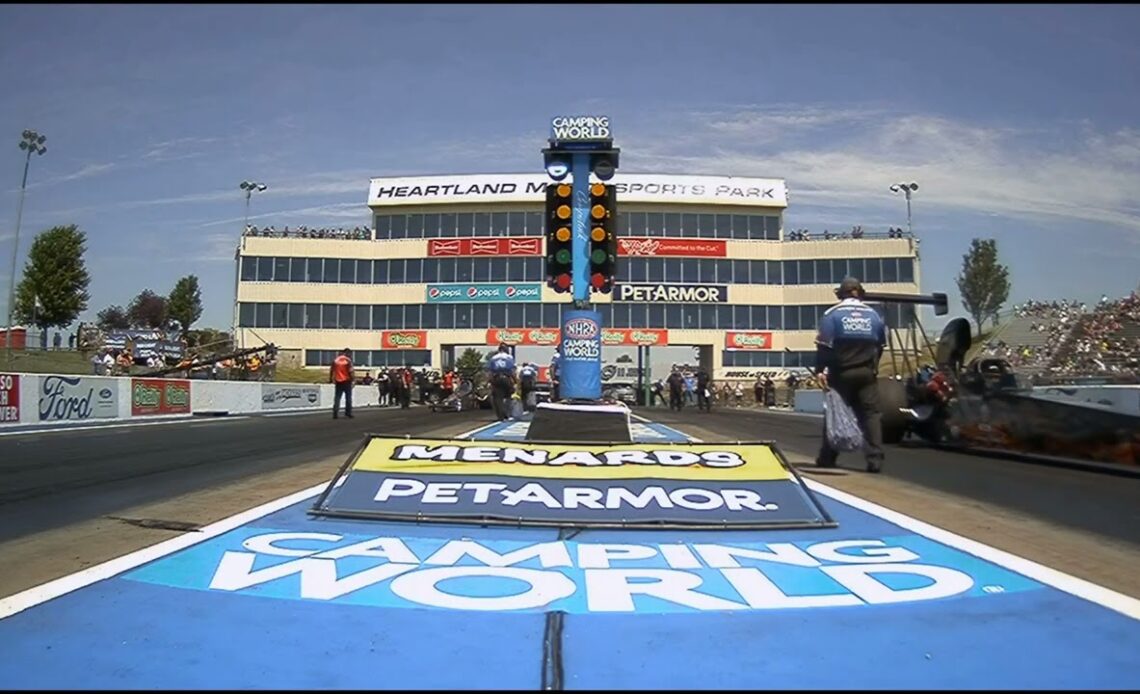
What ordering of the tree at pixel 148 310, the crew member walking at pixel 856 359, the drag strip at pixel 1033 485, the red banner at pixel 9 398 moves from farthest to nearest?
the tree at pixel 148 310
the red banner at pixel 9 398
the crew member walking at pixel 856 359
the drag strip at pixel 1033 485

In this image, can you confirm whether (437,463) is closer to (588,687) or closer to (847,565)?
(847,565)

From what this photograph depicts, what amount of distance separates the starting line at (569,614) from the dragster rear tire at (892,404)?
718 cm

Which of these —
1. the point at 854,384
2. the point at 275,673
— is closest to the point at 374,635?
the point at 275,673

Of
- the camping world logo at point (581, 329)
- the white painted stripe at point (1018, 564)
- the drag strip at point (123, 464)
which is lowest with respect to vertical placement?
the drag strip at point (123, 464)

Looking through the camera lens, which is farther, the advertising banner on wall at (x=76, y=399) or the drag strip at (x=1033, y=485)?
the advertising banner on wall at (x=76, y=399)

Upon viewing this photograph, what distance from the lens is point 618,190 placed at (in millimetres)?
56625

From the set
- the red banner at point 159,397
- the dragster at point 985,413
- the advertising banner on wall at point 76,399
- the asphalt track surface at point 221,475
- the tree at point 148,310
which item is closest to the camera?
the asphalt track surface at point 221,475

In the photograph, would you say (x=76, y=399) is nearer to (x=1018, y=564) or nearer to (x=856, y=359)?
(x=856, y=359)

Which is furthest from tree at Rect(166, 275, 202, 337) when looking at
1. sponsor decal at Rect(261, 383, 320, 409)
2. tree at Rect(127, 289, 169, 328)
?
sponsor decal at Rect(261, 383, 320, 409)

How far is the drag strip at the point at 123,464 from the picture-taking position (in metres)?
6.25

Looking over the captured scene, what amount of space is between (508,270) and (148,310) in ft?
184

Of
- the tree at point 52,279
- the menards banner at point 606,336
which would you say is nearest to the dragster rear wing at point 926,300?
the menards banner at point 606,336

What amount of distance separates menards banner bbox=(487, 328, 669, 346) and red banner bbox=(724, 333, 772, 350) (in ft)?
13.8

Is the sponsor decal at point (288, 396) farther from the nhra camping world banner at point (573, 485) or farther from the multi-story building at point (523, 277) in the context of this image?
the nhra camping world banner at point (573, 485)
